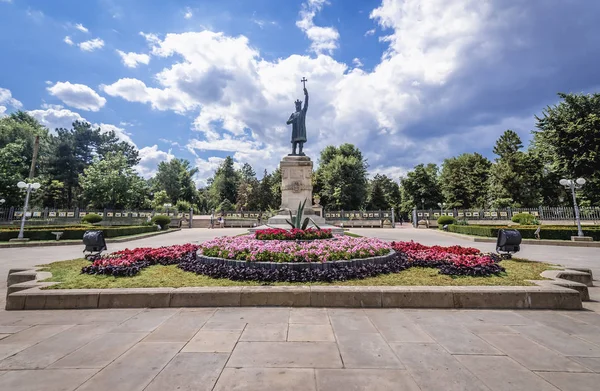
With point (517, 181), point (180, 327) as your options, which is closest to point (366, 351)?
point (180, 327)

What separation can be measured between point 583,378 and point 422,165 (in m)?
56.0

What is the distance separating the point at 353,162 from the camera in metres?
49.9

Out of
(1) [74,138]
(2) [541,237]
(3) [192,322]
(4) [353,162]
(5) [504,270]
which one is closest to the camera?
(3) [192,322]

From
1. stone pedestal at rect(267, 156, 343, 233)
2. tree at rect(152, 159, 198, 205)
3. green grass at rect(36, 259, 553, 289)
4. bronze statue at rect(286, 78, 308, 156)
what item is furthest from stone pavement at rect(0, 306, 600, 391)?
tree at rect(152, 159, 198, 205)

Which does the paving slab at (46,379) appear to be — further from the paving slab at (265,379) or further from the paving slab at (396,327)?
the paving slab at (396,327)

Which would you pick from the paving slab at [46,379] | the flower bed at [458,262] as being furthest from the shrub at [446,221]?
the paving slab at [46,379]

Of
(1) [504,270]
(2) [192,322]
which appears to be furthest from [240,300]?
(1) [504,270]

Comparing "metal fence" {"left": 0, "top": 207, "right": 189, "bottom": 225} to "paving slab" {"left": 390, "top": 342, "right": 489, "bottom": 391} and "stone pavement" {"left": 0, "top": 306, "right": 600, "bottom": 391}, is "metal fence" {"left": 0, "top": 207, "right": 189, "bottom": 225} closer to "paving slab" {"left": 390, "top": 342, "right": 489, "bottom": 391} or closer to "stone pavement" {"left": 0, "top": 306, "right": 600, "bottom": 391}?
"stone pavement" {"left": 0, "top": 306, "right": 600, "bottom": 391}

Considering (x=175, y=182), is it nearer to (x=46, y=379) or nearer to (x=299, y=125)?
(x=299, y=125)

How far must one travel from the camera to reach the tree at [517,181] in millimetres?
34719

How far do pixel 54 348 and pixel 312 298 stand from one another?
3621 mm

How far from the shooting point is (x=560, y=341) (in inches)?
136

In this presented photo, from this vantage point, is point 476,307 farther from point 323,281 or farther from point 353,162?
point 353,162

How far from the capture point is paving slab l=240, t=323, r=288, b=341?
3.54 metres
